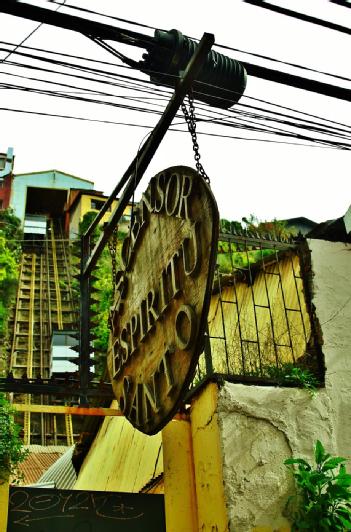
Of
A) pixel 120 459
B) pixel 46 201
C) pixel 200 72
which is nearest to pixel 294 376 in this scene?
pixel 200 72

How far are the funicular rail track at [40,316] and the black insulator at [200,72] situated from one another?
17353 millimetres

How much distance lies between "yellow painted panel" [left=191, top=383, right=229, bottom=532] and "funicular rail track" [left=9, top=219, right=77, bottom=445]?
15.4 m

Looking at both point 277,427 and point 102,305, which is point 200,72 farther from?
point 102,305

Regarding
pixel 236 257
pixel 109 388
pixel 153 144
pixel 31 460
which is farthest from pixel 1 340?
pixel 153 144

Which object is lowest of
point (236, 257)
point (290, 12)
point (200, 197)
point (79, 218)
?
point (200, 197)

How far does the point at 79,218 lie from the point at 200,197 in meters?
38.4

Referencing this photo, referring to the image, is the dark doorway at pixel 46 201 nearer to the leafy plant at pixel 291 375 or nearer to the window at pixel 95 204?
the window at pixel 95 204

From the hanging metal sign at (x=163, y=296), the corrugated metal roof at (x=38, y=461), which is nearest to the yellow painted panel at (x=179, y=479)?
the hanging metal sign at (x=163, y=296)

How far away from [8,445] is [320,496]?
3.07 metres

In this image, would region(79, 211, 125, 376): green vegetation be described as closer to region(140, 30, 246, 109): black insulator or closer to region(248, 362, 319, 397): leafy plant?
region(248, 362, 319, 397): leafy plant

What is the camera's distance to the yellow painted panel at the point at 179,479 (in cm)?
588

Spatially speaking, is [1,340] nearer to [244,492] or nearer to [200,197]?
[244,492]

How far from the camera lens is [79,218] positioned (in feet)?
135

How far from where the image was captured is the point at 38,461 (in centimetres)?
1675
